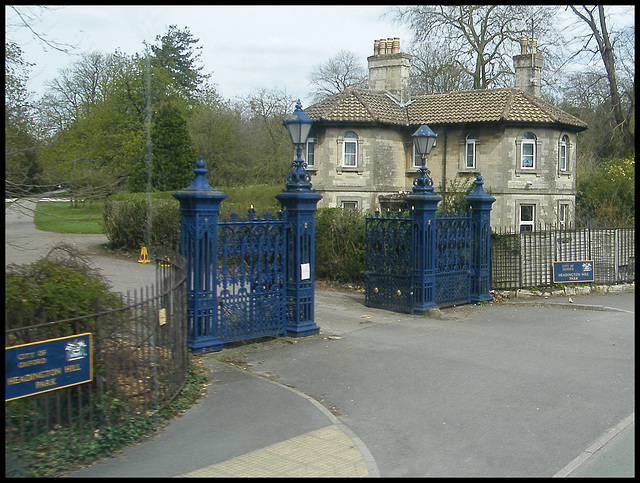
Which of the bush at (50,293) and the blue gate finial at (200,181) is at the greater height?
the blue gate finial at (200,181)

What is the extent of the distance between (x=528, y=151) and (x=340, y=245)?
13.7 meters

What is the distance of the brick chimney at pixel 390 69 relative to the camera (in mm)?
32594

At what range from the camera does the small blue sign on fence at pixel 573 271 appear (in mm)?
18344

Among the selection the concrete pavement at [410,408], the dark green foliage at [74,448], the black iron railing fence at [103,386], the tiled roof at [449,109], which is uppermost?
the tiled roof at [449,109]

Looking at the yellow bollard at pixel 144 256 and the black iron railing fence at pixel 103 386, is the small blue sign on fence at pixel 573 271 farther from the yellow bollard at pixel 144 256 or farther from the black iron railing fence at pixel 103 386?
the black iron railing fence at pixel 103 386

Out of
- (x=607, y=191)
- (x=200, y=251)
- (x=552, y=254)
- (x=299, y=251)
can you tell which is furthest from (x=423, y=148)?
(x=607, y=191)

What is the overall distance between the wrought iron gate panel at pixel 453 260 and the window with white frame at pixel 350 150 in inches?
582

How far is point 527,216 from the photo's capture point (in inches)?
1195

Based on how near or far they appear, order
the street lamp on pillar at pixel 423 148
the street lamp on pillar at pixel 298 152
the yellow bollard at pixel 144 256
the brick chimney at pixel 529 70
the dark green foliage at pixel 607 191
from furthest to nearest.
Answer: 1. the brick chimney at pixel 529 70
2. the dark green foliage at pixel 607 191
3. the yellow bollard at pixel 144 256
4. the street lamp on pillar at pixel 423 148
5. the street lamp on pillar at pixel 298 152

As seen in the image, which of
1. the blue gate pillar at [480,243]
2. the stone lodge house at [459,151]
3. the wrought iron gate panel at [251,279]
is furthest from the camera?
the stone lodge house at [459,151]

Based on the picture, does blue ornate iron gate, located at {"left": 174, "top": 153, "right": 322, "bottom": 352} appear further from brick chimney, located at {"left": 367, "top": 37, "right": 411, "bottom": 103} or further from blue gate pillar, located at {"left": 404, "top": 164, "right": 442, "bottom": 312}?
brick chimney, located at {"left": 367, "top": 37, "right": 411, "bottom": 103}

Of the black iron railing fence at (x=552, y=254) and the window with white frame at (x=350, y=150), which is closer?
the black iron railing fence at (x=552, y=254)

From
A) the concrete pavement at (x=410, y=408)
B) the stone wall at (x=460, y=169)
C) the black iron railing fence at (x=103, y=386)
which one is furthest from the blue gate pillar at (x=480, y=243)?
the stone wall at (x=460, y=169)

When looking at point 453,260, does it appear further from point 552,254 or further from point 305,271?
point 305,271
